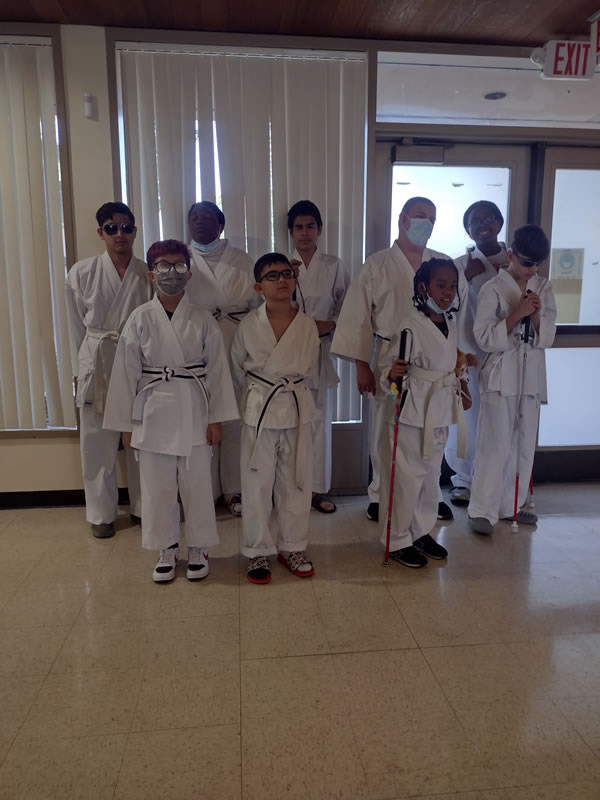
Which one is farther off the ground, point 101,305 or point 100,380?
point 101,305

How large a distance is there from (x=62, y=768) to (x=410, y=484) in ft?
5.49

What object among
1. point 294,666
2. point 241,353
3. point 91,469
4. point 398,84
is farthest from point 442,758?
point 398,84

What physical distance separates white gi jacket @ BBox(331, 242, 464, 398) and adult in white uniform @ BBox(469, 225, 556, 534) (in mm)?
425

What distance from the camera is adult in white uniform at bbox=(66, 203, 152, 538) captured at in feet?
9.30

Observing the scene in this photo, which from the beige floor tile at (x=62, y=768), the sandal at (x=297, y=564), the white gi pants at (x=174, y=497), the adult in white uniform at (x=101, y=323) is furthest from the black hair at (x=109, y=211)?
the beige floor tile at (x=62, y=768)

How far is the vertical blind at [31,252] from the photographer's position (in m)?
3.07

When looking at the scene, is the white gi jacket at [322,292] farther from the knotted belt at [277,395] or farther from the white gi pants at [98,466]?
the white gi pants at [98,466]

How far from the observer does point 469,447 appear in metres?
3.46

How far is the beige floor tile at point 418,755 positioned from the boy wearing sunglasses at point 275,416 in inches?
36.8

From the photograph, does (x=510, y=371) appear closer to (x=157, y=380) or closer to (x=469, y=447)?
(x=469, y=447)

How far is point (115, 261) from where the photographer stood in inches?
114

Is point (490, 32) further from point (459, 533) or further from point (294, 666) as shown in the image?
point (294, 666)

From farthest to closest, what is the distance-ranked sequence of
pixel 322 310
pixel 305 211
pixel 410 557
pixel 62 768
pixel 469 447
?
pixel 469 447 < pixel 322 310 < pixel 305 211 < pixel 410 557 < pixel 62 768

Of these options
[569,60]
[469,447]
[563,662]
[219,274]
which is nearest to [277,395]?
[219,274]
